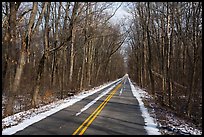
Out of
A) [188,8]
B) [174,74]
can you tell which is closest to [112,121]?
[188,8]

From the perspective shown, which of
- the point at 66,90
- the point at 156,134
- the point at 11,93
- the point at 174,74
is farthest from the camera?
the point at 174,74

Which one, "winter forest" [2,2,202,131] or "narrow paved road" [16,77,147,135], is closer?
"narrow paved road" [16,77,147,135]

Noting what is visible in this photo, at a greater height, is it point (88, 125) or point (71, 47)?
point (71, 47)

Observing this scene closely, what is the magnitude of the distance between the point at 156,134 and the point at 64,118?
4.47m

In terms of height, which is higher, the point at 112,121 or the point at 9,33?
the point at 9,33

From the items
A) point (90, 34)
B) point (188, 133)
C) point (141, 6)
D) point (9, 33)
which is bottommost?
point (188, 133)

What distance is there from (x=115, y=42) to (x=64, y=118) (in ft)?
136

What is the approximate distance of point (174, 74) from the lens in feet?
135

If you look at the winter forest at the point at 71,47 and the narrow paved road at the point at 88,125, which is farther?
the winter forest at the point at 71,47

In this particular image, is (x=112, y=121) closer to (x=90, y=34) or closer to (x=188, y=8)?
(x=188, y=8)

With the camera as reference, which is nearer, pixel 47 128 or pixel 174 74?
pixel 47 128

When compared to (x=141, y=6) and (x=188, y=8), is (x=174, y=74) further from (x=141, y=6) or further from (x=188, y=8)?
(x=188, y=8)

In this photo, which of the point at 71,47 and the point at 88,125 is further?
the point at 71,47

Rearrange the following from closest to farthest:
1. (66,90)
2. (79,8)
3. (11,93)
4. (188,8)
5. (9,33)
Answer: (9,33) → (11,93) → (188,8) → (79,8) → (66,90)
